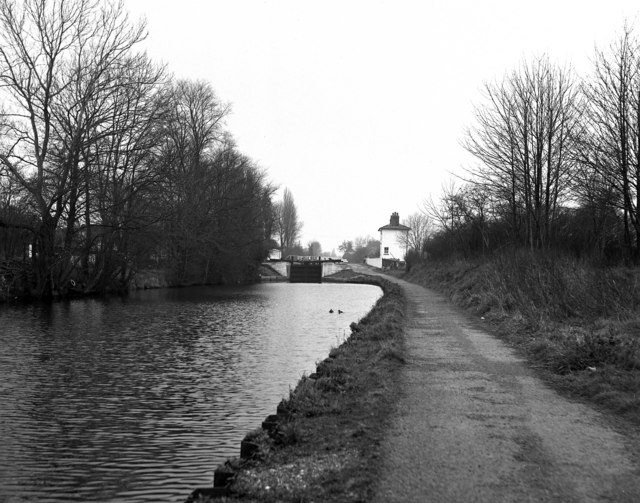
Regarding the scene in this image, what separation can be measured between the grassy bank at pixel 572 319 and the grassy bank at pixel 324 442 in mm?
2658

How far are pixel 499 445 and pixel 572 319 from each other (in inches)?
334

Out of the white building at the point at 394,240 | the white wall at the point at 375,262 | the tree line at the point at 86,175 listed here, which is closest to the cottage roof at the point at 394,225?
the white building at the point at 394,240

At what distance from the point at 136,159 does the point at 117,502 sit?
2717cm

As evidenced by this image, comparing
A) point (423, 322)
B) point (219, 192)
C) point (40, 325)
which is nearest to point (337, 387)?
point (423, 322)

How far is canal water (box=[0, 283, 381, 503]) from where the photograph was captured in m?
6.07

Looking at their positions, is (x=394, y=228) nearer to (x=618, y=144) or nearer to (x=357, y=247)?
(x=357, y=247)

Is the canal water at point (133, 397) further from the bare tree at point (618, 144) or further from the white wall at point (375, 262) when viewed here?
the white wall at point (375, 262)

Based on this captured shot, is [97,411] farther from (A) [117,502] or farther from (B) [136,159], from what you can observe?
(B) [136,159]

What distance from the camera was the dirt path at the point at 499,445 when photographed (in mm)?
4336

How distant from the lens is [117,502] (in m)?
5.35

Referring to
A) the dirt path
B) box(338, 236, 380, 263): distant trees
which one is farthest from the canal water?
box(338, 236, 380, 263): distant trees

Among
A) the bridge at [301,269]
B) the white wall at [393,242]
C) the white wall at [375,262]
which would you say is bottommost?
the bridge at [301,269]

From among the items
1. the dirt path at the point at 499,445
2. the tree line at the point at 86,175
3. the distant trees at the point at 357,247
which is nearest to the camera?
the dirt path at the point at 499,445

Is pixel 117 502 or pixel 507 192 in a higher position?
pixel 507 192
